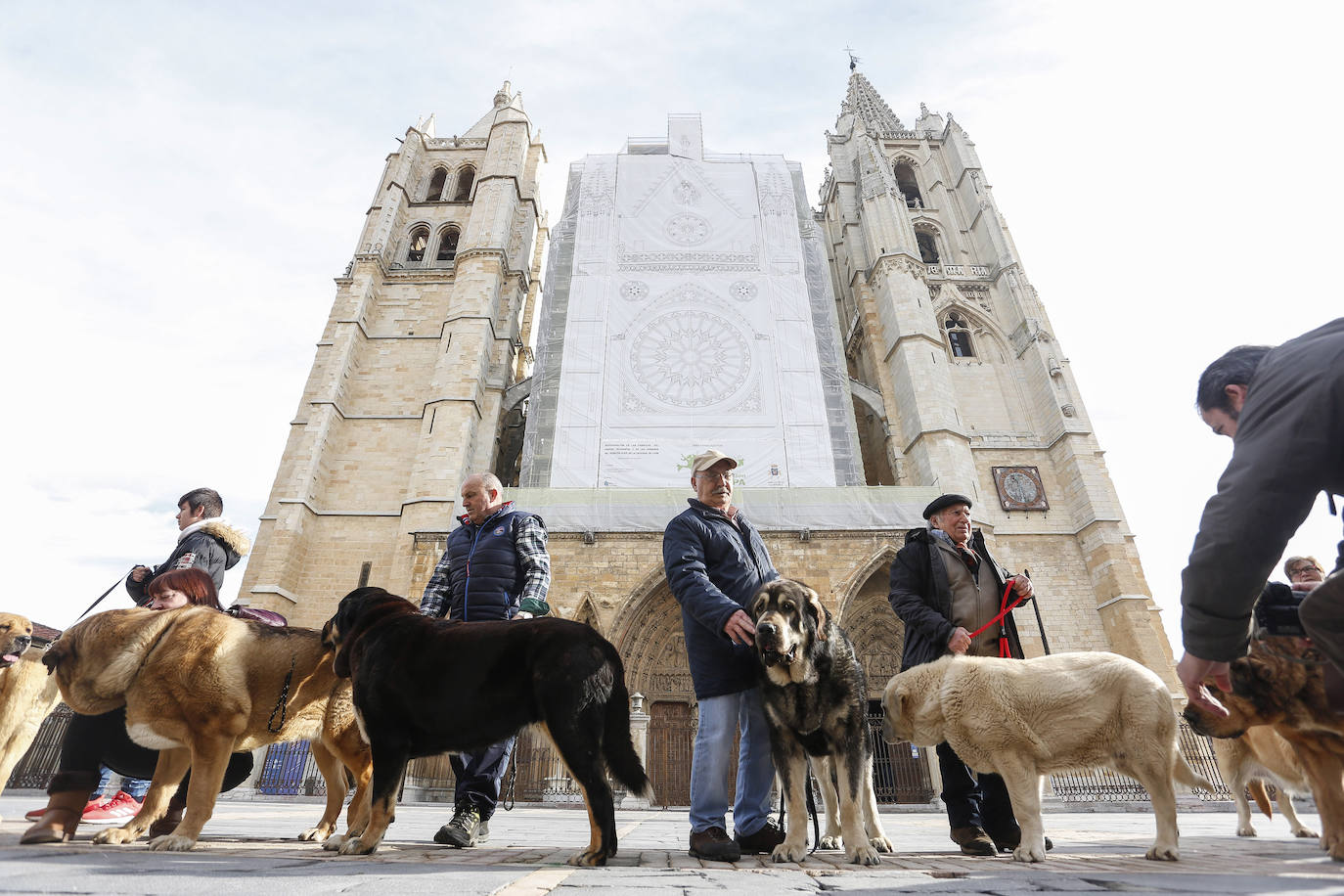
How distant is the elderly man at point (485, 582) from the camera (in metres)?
2.91

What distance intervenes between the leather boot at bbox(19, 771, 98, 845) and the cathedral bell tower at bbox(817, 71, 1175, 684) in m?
14.1

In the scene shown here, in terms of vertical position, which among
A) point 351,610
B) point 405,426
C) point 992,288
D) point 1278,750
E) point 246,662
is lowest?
point 1278,750

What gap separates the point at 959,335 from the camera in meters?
19.7

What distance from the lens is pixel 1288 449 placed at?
1172 millimetres

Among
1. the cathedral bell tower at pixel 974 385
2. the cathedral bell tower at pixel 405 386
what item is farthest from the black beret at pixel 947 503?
the cathedral bell tower at pixel 974 385

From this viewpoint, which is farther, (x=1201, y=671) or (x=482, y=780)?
(x=482, y=780)

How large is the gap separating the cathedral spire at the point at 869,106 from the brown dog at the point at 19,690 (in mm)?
27856

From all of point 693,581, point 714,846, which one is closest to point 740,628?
point 693,581

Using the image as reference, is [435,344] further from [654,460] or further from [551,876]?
[551,876]

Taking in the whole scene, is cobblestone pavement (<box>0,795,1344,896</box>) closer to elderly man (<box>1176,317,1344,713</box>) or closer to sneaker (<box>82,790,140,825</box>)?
elderly man (<box>1176,317,1344,713</box>)

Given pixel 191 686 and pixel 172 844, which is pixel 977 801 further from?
pixel 191 686

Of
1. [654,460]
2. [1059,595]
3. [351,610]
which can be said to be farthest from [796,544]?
[351,610]

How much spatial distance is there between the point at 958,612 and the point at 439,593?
2.60 m

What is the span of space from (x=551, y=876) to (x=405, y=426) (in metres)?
16.8
